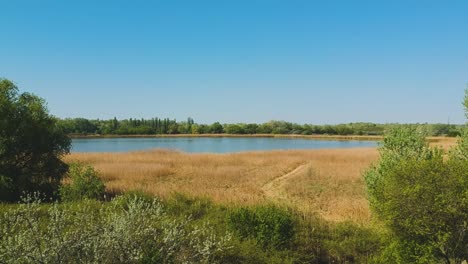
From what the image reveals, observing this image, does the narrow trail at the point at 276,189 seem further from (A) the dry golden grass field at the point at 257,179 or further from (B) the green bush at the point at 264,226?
(B) the green bush at the point at 264,226

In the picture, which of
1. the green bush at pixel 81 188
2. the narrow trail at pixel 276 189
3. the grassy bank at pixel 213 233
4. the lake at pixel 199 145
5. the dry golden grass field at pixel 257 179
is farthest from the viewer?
the lake at pixel 199 145

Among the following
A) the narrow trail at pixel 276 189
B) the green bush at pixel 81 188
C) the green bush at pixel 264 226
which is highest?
the green bush at pixel 81 188

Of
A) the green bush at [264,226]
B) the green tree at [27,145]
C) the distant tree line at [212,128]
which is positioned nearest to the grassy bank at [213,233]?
the green bush at [264,226]

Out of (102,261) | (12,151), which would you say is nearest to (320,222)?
(102,261)

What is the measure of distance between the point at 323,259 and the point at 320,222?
79.6 inches

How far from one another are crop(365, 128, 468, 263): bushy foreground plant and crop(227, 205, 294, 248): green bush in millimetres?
2951

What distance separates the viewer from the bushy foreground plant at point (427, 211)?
9.00 m

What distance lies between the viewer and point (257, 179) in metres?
28.0

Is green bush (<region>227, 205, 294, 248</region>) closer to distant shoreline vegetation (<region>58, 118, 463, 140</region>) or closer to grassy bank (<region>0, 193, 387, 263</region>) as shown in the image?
grassy bank (<region>0, 193, 387, 263</region>)

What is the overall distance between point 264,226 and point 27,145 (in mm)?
11843

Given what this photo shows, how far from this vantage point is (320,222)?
46.4ft

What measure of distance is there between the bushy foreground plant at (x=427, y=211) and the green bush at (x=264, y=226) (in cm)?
295

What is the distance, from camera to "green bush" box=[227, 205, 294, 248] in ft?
38.4

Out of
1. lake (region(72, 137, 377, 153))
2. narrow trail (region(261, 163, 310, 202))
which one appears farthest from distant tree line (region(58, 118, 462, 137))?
narrow trail (region(261, 163, 310, 202))
